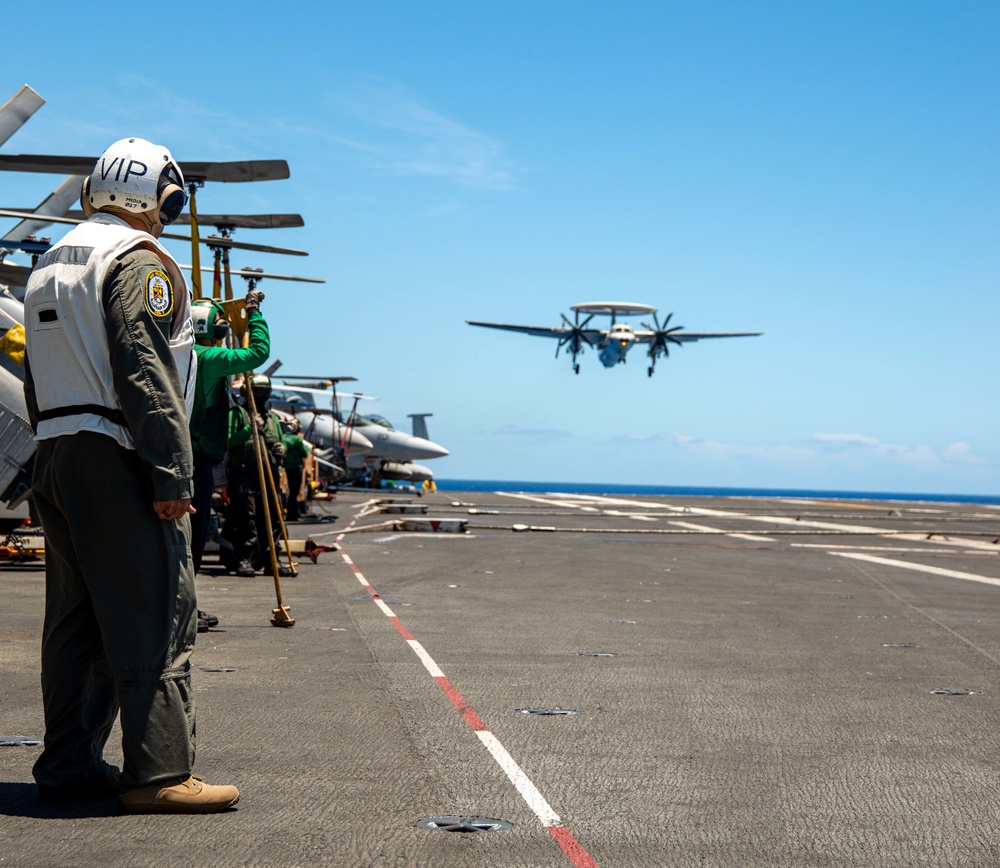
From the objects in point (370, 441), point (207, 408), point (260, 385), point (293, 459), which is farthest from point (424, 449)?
point (207, 408)

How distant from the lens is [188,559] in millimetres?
4336

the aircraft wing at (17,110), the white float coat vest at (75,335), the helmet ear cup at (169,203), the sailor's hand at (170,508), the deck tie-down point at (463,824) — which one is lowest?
the deck tie-down point at (463,824)

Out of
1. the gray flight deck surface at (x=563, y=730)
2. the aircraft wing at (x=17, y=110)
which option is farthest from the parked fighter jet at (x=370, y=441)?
the gray flight deck surface at (x=563, y=730)

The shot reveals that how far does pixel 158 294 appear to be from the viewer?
Result: 422cm

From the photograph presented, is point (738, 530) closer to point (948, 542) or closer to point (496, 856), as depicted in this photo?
point (948, 542)

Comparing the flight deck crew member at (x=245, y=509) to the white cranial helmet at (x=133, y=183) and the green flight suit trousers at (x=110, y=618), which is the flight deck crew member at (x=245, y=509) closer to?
the white cranial helmet at (x=133, y=183)

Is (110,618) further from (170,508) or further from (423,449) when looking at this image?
(423,449)

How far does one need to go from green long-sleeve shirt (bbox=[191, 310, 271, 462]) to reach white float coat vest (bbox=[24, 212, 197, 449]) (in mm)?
2372

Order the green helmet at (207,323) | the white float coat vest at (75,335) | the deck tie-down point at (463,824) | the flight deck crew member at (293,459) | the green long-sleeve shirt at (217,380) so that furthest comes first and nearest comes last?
the flight deck crew member at (293,459) < the green helmet at (207,323) < the green long-sleeve shirt at (217,380) < the white float coat vest at (75,335) < the deck tie-down point at (463,824)

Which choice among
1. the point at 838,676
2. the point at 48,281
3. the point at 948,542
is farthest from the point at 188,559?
the point at 948,542

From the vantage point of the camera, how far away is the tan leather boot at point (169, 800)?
404 centimetres

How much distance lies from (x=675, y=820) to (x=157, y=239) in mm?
3032

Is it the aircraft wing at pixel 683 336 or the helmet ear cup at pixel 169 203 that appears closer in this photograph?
the helmet ear cup at pixel 169 203

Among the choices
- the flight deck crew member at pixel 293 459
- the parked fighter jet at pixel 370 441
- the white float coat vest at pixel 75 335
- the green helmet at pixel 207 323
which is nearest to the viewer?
the white float coat vest at pixel 75 335
